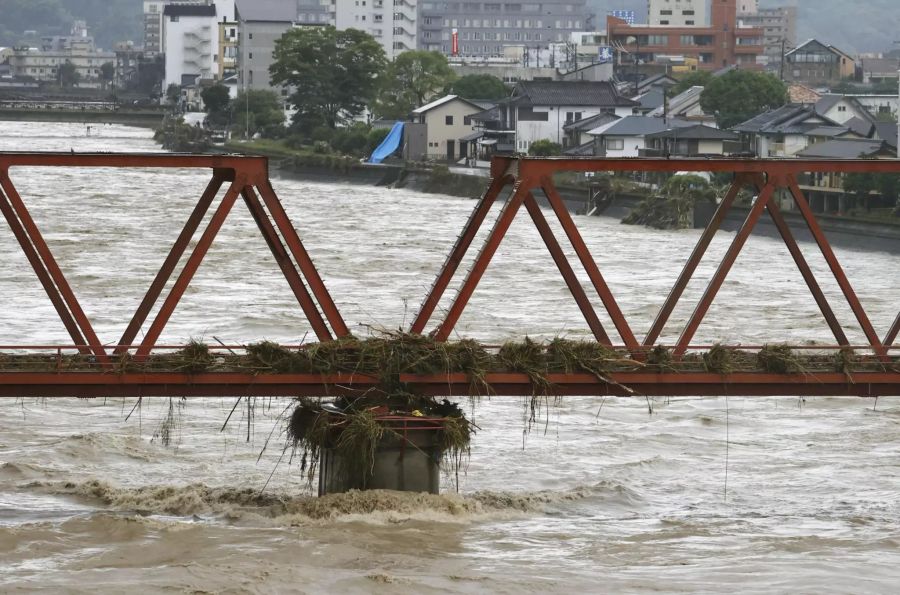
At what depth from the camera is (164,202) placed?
47.4 m

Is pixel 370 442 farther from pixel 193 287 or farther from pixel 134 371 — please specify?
pixel 193 287

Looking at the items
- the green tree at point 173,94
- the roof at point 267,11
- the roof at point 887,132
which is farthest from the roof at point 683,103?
the green tree at point 173,94

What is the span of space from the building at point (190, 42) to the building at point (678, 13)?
33.1 m

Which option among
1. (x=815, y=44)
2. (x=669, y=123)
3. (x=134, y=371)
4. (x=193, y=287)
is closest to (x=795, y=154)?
(x=669, y=123)

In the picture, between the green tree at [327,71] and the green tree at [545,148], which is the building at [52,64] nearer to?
the green tree at [327,71]

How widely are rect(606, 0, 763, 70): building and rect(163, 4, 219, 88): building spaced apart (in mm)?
33429

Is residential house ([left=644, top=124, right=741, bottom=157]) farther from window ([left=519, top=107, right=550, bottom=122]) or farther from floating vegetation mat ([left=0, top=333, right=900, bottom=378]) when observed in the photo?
floating vegetation mat ([left=0, top=333, right=900, bottom=378])

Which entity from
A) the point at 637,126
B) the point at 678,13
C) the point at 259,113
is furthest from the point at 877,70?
the point at 637,126

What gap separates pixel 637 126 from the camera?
179 ft

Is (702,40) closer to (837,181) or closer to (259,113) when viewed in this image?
(259,113)

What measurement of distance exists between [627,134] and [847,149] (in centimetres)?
1052

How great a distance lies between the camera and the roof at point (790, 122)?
165 feet

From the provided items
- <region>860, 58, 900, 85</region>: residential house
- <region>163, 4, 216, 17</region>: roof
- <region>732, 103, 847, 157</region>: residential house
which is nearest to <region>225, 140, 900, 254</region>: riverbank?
<region>732, 103, 847, 157</region>: residential house

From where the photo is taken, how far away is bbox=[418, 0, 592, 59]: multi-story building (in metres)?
163
